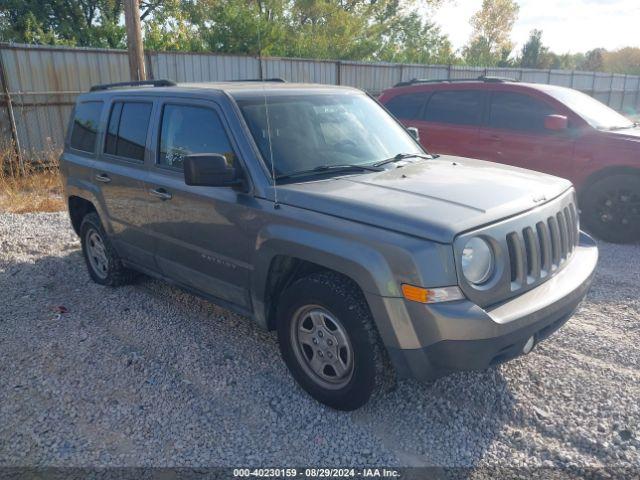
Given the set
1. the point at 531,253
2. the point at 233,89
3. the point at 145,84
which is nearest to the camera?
the point at 531,253

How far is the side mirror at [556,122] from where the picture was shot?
659cm

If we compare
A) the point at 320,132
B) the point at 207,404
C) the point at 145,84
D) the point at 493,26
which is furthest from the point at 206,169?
the point at 493,26

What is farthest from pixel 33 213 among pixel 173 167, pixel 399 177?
pixel 399 177

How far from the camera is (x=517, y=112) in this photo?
7.28 m

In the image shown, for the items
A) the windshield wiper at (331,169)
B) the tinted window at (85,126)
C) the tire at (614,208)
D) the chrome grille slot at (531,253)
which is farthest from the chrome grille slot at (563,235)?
the tinted window at (85,126)

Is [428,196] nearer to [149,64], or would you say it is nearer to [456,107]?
[456,107]

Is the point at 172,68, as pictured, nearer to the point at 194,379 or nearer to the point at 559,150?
the point at 559,150

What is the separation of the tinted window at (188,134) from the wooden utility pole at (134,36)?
4651 mm

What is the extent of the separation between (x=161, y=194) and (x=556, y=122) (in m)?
4.90

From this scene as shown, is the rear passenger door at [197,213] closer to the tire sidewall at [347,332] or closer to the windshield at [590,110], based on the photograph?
the tire sidewall at [347,332]

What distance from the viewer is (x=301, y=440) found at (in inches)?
120

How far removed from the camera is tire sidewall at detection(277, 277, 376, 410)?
297 centimetres

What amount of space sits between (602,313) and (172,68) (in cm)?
1079

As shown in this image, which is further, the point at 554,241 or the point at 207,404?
the point at 207,404
